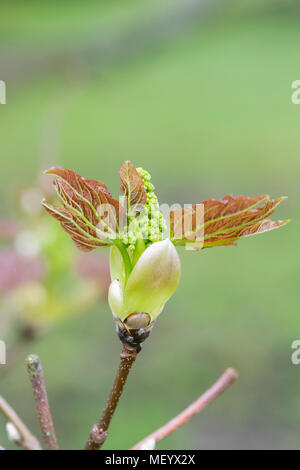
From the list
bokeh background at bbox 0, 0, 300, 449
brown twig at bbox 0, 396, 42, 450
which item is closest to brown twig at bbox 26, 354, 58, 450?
brown twig at bbox 0, 396, 42, 450

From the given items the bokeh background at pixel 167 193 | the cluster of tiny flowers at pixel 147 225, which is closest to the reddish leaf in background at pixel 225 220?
the cluster of tiny flowers at pixel 147 225

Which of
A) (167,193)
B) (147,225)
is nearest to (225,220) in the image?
(147,225)

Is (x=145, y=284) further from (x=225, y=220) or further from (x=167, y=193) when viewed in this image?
(x=167, y=193)

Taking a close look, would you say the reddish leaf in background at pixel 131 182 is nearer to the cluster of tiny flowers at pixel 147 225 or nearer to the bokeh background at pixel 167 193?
the cluster of tiny flowers at pixel 147 225

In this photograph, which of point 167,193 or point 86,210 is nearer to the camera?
point 86,210

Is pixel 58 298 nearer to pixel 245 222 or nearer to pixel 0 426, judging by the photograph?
pixel 245 222
